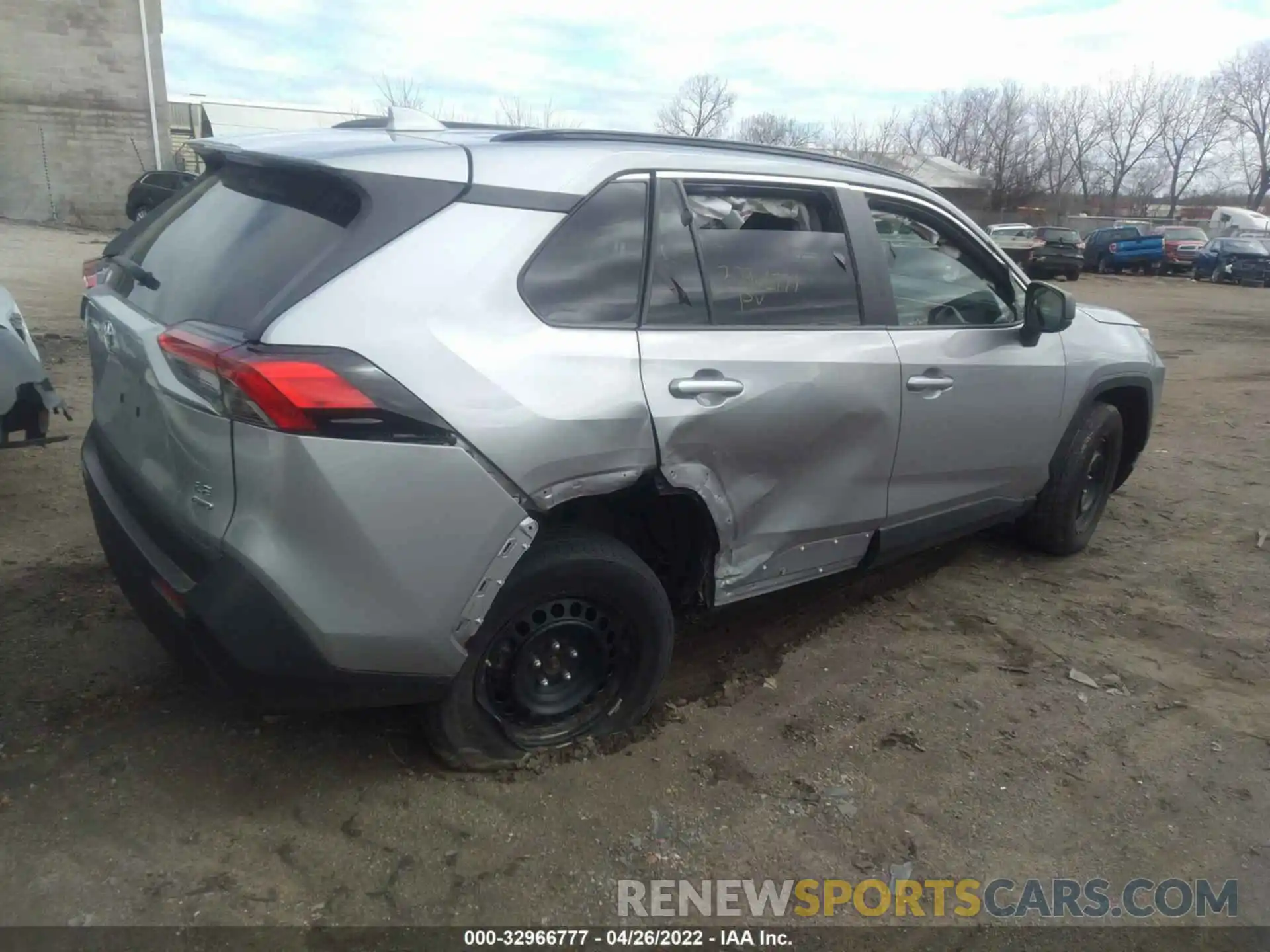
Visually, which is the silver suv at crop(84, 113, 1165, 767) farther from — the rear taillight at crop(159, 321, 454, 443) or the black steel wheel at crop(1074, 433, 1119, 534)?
the black steel wheel at crop(1074, 433, 1119, 534)

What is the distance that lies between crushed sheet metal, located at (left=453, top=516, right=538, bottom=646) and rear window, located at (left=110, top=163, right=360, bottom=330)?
0.84 m

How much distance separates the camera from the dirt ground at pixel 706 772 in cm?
244

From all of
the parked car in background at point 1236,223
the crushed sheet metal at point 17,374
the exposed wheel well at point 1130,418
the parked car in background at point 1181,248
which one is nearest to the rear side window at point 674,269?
the exposed wheel well at point 1130,418

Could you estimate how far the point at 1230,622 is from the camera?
13.7 ft

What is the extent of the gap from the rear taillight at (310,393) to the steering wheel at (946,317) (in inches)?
86.9

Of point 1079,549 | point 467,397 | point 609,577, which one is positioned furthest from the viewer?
point 1079,549

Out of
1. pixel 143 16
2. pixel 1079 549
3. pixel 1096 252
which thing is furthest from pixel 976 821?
pixel 1096 252

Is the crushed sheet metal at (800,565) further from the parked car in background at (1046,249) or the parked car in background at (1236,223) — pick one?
the parked car in background at (1236,223)

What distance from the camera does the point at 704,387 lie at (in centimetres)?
284

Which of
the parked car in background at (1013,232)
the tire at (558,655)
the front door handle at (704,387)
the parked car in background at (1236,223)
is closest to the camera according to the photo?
the tire at (558,655)

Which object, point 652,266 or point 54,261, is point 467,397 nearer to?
point 652,266

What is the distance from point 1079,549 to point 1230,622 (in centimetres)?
82

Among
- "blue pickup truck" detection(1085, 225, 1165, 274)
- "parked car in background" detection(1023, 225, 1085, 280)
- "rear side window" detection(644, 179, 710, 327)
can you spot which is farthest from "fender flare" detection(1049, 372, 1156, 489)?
"blue pickup truck" detection(1085, 225, 1165, 274)

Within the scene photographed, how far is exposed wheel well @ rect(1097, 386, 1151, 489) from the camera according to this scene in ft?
15.8
